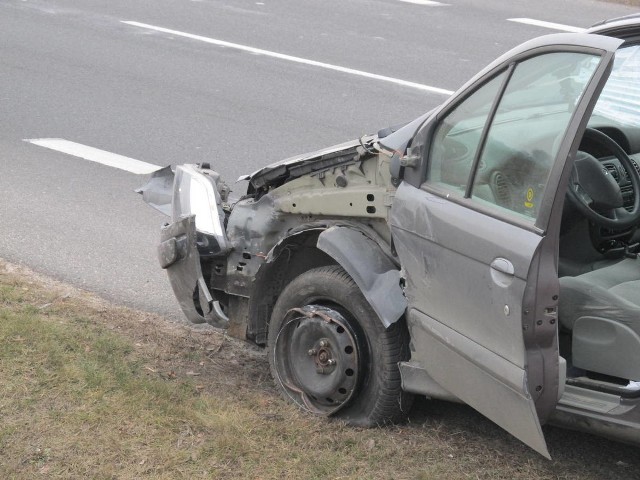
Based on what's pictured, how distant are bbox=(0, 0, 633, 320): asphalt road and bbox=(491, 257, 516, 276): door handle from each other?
9.35 feet

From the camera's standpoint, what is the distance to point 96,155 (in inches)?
345

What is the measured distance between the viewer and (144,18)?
13531 millimetres

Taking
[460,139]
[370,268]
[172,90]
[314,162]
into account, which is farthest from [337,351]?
[172,90]

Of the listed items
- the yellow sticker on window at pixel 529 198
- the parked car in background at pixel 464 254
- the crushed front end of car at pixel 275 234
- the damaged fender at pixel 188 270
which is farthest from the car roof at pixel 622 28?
the damaged fender at pixel 188 270

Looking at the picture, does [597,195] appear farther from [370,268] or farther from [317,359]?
[317,359]

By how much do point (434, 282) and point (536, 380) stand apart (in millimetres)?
603

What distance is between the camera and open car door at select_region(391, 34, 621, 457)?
134 inches

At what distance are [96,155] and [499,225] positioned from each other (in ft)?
19.2

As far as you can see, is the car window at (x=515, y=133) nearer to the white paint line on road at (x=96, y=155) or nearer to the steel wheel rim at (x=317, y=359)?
the steel wheel rim at (x=317, y=359)

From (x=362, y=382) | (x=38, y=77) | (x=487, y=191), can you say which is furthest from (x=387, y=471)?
(x=38, y=77)

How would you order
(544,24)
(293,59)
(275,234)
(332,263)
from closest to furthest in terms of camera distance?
(332,263), (275,234), (293,59), (544,24)

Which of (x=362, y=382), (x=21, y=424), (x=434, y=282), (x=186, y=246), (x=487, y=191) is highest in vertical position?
(x=487, y=191)

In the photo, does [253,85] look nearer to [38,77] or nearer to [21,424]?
[38,77]

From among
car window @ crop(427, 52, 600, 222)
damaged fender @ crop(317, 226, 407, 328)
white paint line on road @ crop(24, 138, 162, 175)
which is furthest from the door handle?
white paint line on road @ crop(24, 138, 162, 175)
